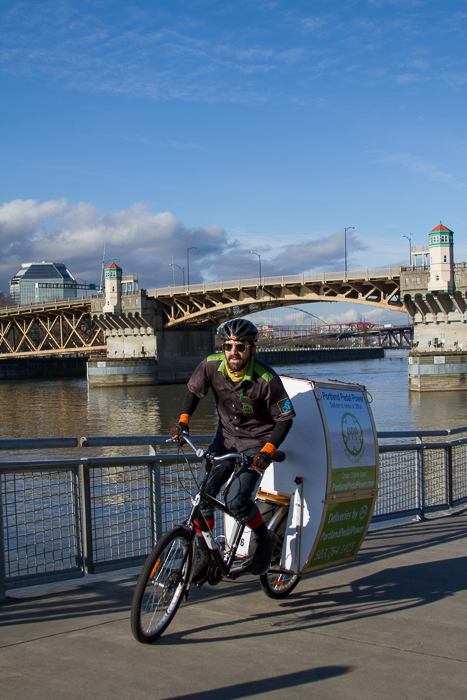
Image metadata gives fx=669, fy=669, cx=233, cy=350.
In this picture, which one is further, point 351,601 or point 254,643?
point 351,601

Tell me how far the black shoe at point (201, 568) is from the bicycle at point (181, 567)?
0.04 metres

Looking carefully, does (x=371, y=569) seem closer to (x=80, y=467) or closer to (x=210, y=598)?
(x=210, y=598)

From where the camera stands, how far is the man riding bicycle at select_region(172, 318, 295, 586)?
408cm

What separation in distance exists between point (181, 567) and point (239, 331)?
1.49 m

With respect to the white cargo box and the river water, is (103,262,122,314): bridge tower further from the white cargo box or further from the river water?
the white cargo box

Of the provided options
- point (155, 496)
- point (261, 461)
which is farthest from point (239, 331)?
point (155, 496)

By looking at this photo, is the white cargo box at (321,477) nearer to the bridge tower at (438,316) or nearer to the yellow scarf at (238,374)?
the yellow scarf at (238,374)

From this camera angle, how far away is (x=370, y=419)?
16.7 feet

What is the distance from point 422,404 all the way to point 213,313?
31.8 metres

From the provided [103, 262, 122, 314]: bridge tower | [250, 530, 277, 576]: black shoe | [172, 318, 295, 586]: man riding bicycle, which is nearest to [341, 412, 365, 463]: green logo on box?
[172, 318, 295, 586]: man riding bicycle

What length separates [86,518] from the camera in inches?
193

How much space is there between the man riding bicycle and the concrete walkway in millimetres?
444

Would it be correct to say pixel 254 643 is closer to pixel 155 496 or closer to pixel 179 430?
pixel 179 430

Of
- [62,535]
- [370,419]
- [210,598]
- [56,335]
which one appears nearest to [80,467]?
[62,535]
